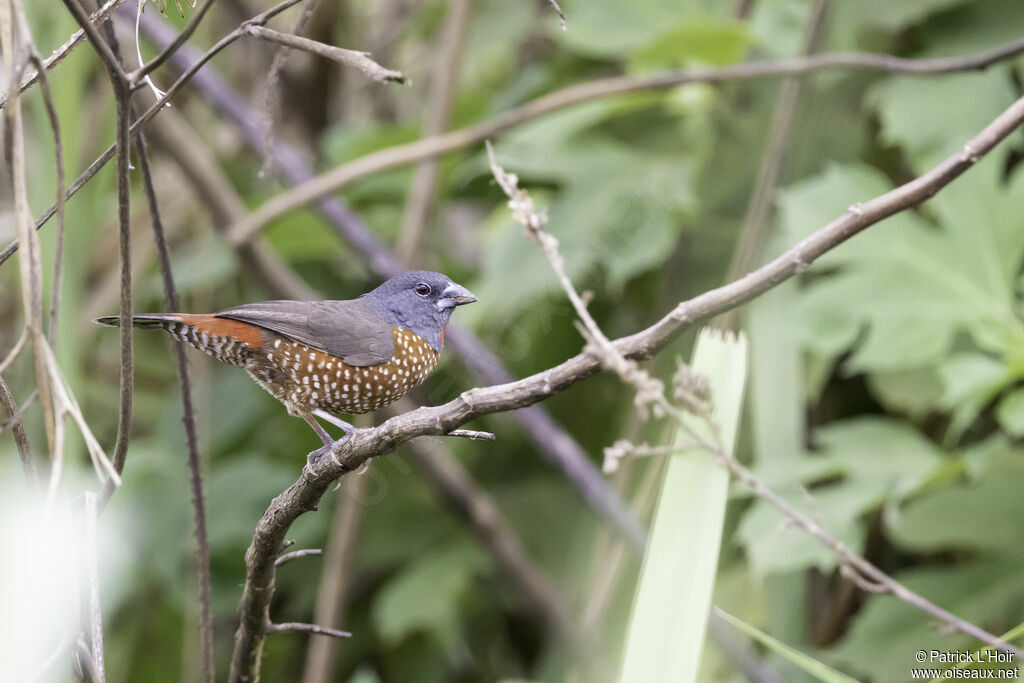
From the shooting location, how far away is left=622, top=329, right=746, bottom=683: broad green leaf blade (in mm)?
1081

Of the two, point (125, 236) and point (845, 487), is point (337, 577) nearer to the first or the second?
point (845, 487)

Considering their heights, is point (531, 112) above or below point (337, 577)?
above

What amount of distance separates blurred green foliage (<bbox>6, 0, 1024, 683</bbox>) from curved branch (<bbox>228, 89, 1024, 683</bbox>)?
1001 mm

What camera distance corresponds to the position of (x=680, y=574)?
1104 millimetres

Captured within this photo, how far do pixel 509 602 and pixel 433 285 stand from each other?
2307 mm

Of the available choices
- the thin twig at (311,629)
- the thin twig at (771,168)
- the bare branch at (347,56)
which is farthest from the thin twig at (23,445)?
the thin twig at (771,168)

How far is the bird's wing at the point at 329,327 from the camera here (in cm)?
148

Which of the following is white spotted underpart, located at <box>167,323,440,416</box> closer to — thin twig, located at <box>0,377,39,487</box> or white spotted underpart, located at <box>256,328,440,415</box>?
white spotted underpart, located at <box>256,328,440,415</box>

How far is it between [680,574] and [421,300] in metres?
0.80

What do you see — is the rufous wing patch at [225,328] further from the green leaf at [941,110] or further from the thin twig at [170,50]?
the green leaf at [941,110]

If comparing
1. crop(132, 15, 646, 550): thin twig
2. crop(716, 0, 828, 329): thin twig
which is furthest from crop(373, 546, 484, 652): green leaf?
crop(716, 0, 828, 329): thin twig

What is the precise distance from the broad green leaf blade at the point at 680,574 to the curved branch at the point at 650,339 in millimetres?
241

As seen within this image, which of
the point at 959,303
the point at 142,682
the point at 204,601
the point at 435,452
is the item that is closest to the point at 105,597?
the point at 142,682

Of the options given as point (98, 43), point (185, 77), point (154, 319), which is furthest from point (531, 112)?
point (98, 43)
